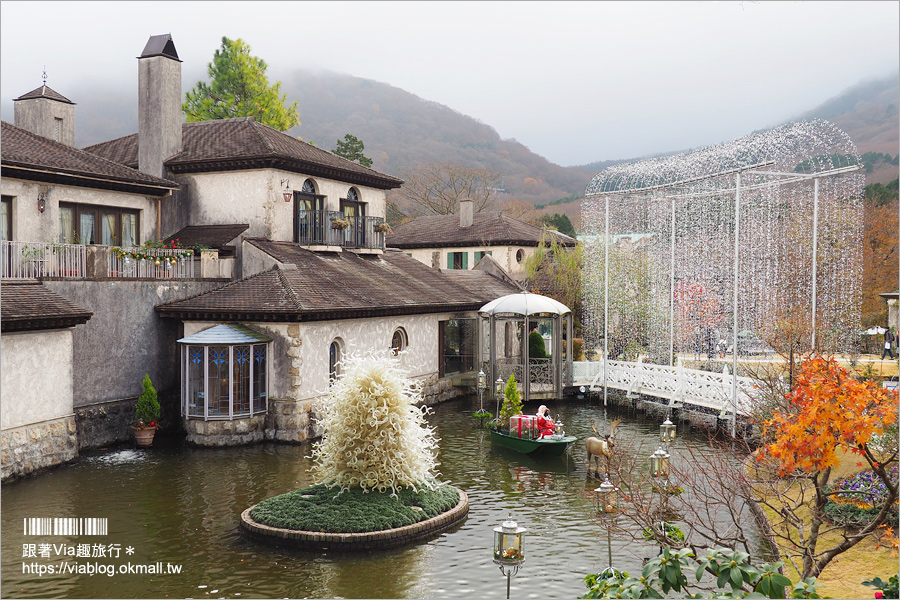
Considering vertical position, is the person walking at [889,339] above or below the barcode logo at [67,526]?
above

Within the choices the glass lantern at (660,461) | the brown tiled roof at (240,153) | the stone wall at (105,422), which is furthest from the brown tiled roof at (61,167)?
the glass lantern at (660,461)

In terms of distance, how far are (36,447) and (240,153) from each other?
526 inches

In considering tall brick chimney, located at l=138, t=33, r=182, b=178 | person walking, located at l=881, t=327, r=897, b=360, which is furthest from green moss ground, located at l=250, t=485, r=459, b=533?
person walking, located at l=881, t=327, r=897, b=360

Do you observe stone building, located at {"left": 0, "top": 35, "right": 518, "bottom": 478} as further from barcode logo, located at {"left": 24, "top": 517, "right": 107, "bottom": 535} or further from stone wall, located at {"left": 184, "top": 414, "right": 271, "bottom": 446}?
barcode logo, located at {"left": 24, "top": 517, "right": 107, "bottom": 535}

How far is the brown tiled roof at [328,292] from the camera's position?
2212cm

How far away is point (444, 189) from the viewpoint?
7825cm

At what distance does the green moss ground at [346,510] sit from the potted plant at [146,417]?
27.2 feet

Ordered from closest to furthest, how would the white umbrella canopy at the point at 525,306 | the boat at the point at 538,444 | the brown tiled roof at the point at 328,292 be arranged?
the boat at the point at 538,444
the brown tiled roof at the point at 328,292
the white umbrella canopy at the point at 525,306

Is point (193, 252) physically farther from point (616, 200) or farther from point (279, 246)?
point (616, 200)

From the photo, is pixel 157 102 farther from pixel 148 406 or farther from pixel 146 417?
pixel 146 417

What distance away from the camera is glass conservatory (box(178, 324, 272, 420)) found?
21328 mm

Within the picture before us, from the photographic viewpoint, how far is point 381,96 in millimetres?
132750

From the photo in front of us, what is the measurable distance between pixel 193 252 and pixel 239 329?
13.9 ft

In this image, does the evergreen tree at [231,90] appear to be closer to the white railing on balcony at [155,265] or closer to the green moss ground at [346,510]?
the white railing on balcony at [155,265]
